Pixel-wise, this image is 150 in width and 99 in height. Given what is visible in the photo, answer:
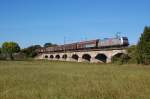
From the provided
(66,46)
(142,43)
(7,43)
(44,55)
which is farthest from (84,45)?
(7,43)

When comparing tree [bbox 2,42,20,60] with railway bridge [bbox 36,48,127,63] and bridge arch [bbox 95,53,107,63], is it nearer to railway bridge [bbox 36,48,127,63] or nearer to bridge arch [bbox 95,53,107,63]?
railway bridge [bbox 36,48,127,63]

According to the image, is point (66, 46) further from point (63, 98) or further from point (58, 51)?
point (63, 98)

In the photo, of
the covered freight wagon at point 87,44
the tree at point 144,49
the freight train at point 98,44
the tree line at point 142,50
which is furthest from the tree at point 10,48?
the tree at point 144,49

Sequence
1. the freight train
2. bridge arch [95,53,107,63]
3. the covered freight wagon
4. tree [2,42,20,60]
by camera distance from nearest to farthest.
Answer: the freight train < the covered freight wagon < bridge arch [95,53,107,63] < tree [2,42,20,60]

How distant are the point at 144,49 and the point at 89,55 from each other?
34125mm

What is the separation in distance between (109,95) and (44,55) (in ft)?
422

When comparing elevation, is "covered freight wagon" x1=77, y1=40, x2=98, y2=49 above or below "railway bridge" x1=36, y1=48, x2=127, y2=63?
above

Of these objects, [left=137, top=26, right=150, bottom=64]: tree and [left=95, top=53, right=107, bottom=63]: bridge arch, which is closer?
[left=137, top=26, right=150, bottom=64]: tree

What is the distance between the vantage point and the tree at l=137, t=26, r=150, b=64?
62828 mm

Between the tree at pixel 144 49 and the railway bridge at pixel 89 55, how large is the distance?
9.37 metres

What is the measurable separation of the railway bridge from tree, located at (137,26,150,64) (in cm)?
937

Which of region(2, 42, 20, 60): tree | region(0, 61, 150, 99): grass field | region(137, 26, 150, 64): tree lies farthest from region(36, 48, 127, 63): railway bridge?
region(0, 61, 150, 99): grass field

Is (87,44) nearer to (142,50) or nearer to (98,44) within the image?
(98,44)

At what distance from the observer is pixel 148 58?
61.8 meters
